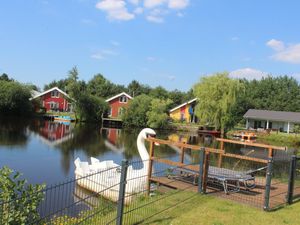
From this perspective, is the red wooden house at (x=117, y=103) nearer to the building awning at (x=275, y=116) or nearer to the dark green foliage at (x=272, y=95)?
the dark green foliage at (x=272, y=95)

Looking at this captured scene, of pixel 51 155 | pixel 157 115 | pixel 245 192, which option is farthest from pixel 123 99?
pixel 245 192

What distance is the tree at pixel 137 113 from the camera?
58.1 meters

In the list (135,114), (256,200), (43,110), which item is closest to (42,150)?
(256,200)

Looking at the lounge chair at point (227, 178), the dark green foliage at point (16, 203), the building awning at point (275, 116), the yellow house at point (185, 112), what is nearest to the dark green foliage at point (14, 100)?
the yellow house at point (185, 112)

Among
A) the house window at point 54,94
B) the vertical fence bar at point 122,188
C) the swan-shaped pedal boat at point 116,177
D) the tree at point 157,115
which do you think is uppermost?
the house window at point 54,94

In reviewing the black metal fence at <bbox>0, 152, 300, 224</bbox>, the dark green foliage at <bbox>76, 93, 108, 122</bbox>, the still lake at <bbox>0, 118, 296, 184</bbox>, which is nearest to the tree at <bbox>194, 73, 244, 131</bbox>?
the dark green foliage at <bbox>76, 93, 108, 122</bbox>

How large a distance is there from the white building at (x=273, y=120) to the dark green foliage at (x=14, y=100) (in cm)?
3926

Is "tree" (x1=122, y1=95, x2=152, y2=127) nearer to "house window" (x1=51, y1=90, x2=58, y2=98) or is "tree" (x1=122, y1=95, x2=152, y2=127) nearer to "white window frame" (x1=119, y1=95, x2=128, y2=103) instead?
"white window frame" (x1=119, y1=95, x2=128, y2=103)

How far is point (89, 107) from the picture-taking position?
6119cm

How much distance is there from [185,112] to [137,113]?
1274 centimetres

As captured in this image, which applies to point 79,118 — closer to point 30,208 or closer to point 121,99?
point 121,99

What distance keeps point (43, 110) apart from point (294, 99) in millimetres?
51216

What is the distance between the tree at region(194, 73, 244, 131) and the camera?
172ft

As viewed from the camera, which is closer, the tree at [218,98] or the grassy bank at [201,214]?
→ the grassy bank at [201,214]
